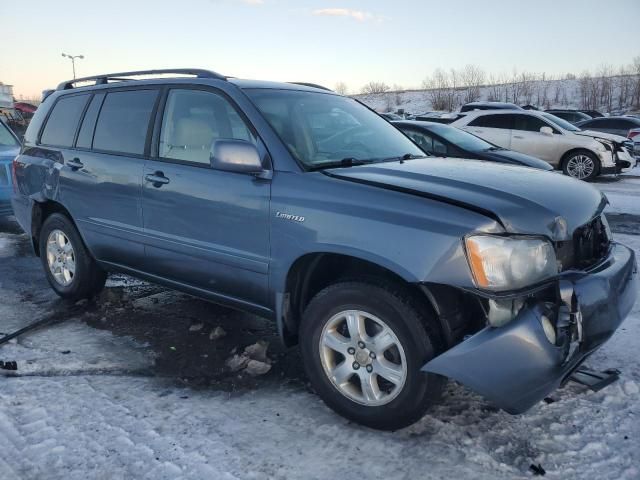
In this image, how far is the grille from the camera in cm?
271

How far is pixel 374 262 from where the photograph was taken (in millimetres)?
2605

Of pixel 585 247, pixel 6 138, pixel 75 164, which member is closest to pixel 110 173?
pixel 75 164

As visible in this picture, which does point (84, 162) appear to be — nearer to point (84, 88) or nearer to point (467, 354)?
point (84, 88)

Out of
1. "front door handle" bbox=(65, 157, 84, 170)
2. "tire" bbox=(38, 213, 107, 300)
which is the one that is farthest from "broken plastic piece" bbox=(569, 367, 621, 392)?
"front door handle" bbox=(65, 157, 84, 170)

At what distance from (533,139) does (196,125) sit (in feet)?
36.5

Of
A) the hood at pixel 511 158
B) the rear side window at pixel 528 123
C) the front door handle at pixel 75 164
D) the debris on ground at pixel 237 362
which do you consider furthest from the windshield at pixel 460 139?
the debris on ground at pixel 237 362

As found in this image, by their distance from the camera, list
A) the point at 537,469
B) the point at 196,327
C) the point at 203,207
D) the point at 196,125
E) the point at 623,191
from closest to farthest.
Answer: the point at 537,469
the point at 203,207
the point at 196,125
the point at 196,327
the point at 623,191

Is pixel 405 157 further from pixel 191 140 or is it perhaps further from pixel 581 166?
pixel 581 166

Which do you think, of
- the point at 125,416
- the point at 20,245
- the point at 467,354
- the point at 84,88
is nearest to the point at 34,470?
the point at 125,416

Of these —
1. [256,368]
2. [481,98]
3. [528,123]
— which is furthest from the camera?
[481,98]

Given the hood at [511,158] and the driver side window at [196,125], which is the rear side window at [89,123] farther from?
the hood at [511,158]

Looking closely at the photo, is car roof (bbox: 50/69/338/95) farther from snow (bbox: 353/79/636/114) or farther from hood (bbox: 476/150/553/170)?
snow (bbox: 353/79/636/114)

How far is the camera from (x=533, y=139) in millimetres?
12953

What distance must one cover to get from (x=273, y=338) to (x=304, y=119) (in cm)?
157
